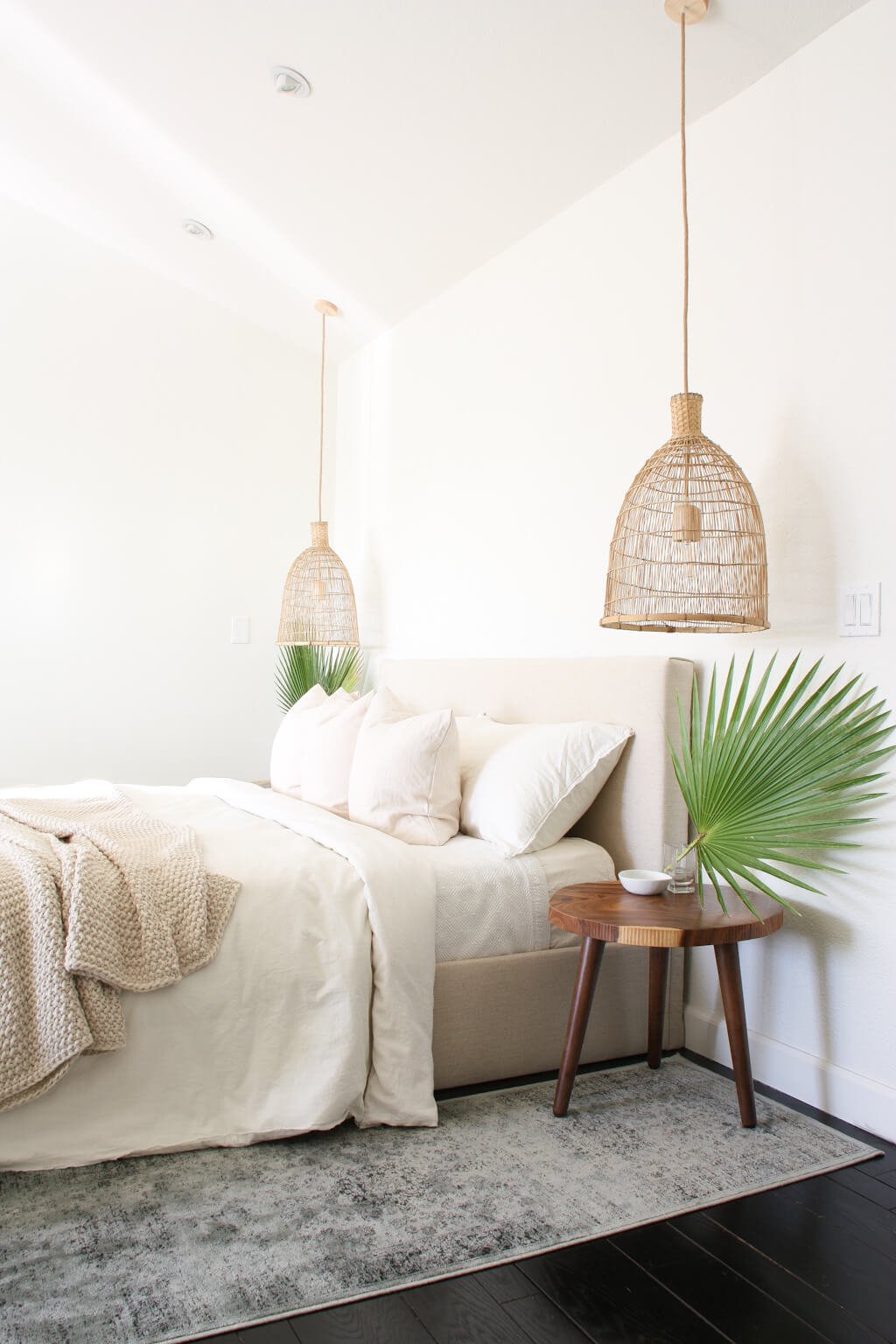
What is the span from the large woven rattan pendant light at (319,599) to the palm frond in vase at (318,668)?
6.6 inches

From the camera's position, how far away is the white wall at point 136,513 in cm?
445

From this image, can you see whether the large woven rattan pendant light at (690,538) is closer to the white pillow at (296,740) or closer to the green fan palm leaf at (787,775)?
the green fan palm leaf at (787,775)

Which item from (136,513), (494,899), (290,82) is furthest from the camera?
(136,513)

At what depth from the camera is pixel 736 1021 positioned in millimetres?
2068

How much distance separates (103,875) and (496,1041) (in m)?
0.99

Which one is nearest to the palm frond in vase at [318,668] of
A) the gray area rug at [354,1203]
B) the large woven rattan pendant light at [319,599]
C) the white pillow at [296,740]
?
the large woven rattan pendant light at [319,599]

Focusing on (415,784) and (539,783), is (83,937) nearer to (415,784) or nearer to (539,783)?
(415,784)

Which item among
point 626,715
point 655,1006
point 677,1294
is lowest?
point 677,1294

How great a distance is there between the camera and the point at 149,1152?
190 cm

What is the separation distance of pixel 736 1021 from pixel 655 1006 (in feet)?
1.24

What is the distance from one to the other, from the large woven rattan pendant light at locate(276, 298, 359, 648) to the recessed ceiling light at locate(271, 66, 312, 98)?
143cm

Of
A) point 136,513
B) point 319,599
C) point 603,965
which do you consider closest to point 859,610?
point 603,965

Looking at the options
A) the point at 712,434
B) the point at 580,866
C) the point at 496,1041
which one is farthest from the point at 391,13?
the point at 496,1041

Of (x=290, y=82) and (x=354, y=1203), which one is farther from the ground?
(x=290, y=82)
